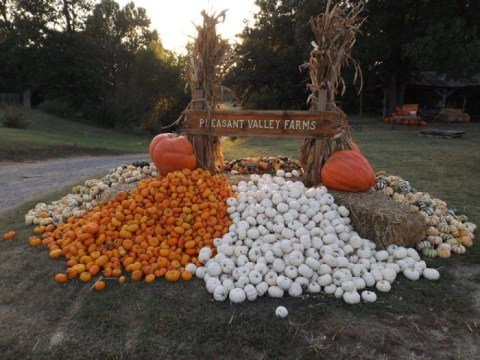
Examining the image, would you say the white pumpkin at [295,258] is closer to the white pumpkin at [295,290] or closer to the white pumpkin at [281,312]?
the white pumpkin at [295,290]

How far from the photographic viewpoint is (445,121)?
88.2 ft

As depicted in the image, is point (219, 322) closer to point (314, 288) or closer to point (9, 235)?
point (314, 288)

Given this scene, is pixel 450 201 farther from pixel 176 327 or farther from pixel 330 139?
pixel 176 327

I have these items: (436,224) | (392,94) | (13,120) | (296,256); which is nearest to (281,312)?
(296,256)

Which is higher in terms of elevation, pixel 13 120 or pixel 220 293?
pixel 13 120

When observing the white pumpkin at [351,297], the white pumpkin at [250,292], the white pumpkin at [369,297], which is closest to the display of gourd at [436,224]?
the white pumpkin at [369,297]

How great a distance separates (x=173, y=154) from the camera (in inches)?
237

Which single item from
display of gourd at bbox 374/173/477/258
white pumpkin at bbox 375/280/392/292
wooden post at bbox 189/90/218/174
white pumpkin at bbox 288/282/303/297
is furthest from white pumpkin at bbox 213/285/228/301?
wooden post at bbox 189/90/218/174

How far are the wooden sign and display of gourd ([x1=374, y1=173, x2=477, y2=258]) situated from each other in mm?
1504

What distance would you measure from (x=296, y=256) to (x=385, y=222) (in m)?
1.40

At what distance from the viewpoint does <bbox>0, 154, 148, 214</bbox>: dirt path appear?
8651 mm

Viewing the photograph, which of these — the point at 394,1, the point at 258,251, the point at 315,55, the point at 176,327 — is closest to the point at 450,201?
the point at 315,55

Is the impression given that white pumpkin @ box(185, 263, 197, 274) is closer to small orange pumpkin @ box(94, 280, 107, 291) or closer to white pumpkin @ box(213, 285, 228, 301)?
white pumpkin @ box(213, 285, 228, 301)

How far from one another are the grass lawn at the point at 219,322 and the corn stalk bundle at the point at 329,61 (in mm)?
2292
